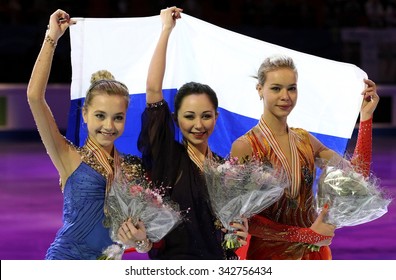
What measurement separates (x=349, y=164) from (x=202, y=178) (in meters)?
0.53

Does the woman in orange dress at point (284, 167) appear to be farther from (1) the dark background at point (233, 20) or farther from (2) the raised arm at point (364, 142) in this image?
(1) the dark background at point (233, 20)

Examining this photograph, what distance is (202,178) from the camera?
3531 millimetres

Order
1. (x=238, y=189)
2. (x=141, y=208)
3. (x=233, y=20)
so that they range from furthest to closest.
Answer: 1. (x=233, y=20)
2. (x=238, y=189)
3. (x=141, y=208)

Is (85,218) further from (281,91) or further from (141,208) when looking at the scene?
(281,91)

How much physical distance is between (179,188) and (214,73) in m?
0.60

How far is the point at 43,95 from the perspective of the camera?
3.40 meters

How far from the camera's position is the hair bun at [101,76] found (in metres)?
3.62

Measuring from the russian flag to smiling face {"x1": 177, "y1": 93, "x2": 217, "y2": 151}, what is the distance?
0.23m

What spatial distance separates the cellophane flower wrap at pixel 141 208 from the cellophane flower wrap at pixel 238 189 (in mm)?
160

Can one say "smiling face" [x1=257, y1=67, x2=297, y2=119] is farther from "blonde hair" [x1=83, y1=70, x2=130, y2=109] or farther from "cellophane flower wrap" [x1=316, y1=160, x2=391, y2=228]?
"blonde hair" [x1=83, y1=70, x2=130, y2=109]

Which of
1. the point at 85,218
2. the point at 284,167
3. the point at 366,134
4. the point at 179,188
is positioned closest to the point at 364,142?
the point at 366,134

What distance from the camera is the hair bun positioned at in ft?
11.9
